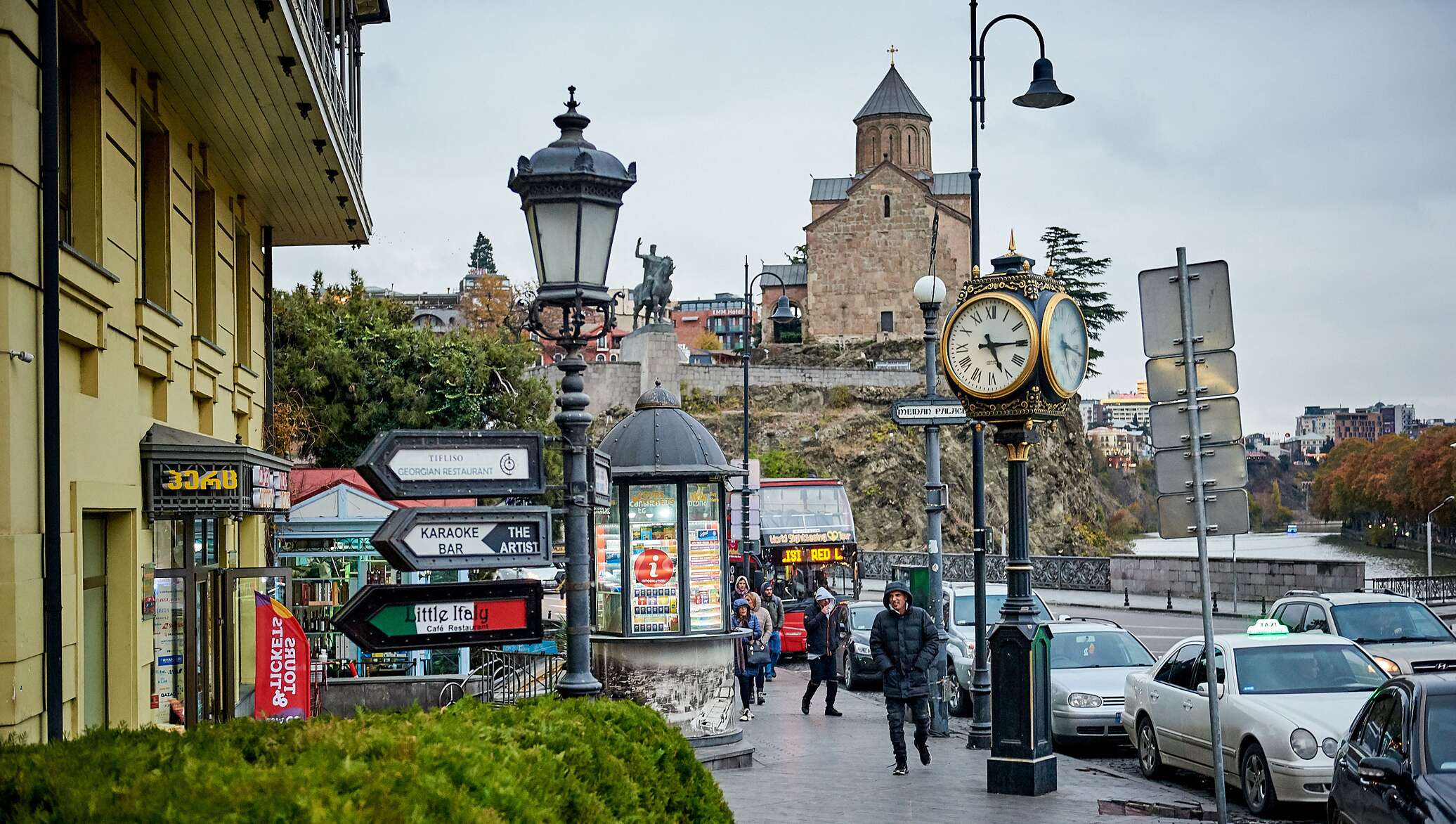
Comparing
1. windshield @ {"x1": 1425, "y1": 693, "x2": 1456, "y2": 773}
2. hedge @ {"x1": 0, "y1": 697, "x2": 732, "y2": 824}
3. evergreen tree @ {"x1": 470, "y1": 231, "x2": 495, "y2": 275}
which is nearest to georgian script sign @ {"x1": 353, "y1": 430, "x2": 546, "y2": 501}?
hedge @ {"x1": 0, "y1": 697, "x2": 732, "y2": 824}

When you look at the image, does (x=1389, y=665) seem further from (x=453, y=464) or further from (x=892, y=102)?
(x=892, y=102)

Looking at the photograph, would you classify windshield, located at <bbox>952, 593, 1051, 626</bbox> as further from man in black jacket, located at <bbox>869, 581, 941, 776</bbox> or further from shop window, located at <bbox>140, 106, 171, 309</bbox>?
shop window, located at <bbox>140, 106, 171, 309</bbox>

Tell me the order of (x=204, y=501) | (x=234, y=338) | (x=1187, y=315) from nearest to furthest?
(x=1187, y=315), (x=204, y=501), (x=234, y=338)

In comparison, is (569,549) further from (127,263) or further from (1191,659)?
(1191,659)

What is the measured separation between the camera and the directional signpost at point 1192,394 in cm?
999

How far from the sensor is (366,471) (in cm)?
747

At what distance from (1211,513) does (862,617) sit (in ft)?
Answer: 54.3

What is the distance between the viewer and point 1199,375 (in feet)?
33.3

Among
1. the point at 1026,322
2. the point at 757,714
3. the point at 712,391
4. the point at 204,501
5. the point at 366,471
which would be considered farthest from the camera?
the point at 712,391

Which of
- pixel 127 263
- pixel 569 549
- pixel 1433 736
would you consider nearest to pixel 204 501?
pixel 127 263

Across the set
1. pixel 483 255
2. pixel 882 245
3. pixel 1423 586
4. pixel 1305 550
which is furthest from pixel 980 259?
pixel 483 255

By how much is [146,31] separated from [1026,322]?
24.5 ft

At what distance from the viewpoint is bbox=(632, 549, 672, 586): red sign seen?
48.7 ft

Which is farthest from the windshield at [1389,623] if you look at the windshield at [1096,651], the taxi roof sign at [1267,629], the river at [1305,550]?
the river at [1305,550]
